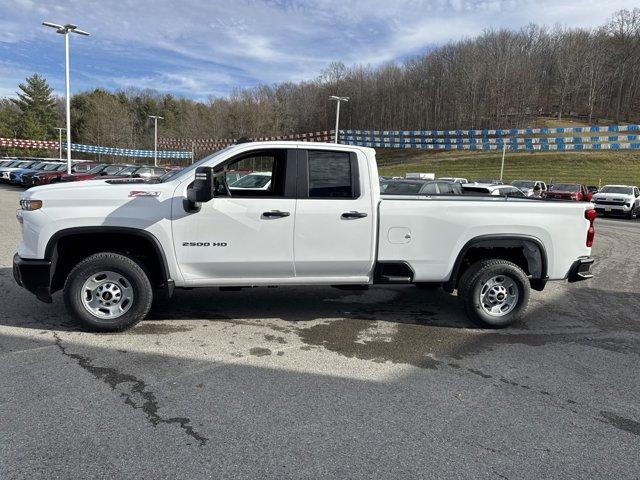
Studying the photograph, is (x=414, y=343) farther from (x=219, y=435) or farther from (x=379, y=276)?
(x=219, y=435)

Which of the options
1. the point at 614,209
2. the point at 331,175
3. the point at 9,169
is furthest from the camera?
the point at 9,169

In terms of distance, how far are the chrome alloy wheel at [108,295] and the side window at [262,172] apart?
4.43 ft

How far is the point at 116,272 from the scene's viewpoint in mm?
4984

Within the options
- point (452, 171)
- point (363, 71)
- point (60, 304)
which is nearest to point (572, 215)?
point (60, 304)

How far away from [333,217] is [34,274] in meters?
2.99

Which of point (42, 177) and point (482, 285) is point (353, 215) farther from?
point (42, 177)

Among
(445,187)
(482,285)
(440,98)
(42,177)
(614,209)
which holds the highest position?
(440,98)

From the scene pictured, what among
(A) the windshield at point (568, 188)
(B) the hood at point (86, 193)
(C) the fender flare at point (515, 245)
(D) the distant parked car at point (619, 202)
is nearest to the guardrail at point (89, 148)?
(A) the windshield at point (568, 188)

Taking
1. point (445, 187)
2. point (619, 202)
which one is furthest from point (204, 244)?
point (619, 202)

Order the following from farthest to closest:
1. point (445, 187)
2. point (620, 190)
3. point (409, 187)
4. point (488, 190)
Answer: point (620, 190) → point (445, 187) → point (409, 187) → point (488, 190)

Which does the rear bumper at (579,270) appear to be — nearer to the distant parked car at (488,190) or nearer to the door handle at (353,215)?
the distant parked car at (488,190)

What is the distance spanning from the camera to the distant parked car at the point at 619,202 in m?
23.5

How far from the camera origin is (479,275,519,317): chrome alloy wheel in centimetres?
565

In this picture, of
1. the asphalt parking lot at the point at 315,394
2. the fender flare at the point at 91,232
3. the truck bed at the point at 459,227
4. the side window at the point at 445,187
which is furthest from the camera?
the side window at the point at 445,187
